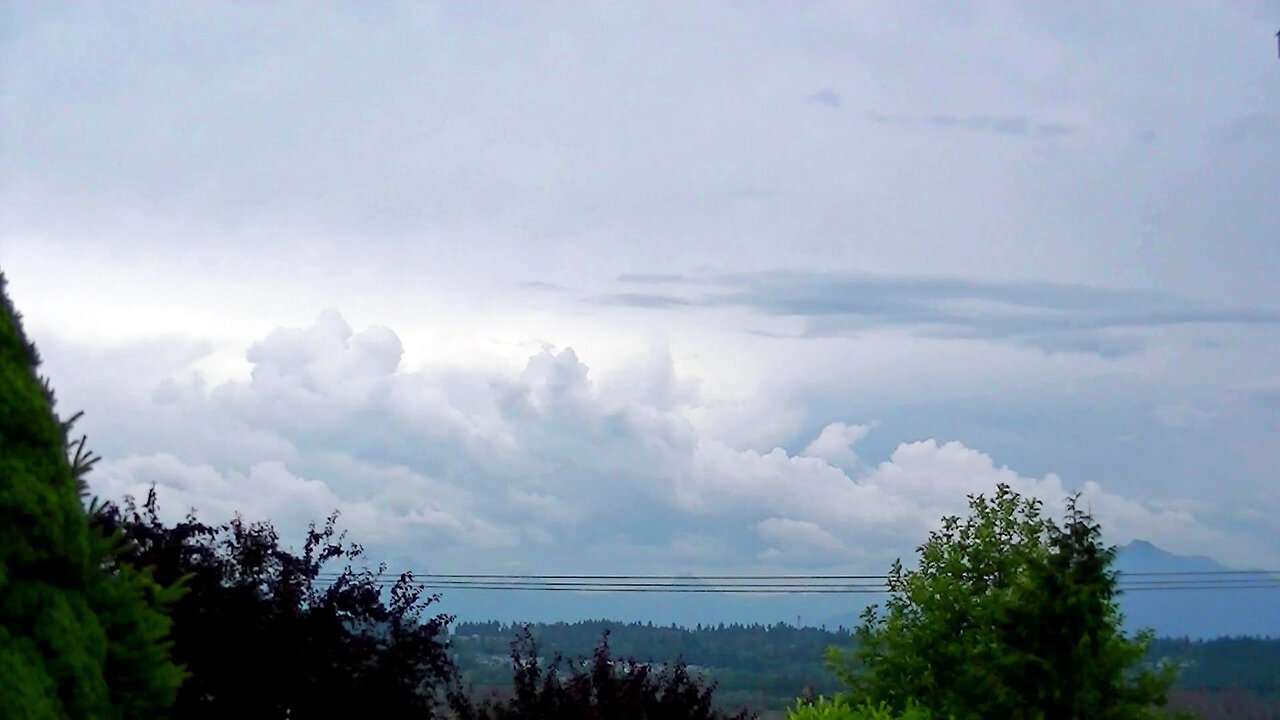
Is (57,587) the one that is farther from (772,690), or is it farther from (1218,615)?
(1218,615)

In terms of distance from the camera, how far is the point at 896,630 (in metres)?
14.3

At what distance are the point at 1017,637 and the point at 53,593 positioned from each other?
346 inches

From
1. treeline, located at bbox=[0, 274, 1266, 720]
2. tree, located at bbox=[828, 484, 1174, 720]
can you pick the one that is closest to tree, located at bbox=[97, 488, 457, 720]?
treeline, located at bbox=[0, 274, 1266, 720]

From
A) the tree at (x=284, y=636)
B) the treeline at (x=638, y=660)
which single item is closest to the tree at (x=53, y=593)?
the treeline at (x=638, y=660)

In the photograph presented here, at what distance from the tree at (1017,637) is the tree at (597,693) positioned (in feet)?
8.58

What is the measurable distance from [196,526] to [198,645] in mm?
1407

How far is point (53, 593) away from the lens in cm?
651

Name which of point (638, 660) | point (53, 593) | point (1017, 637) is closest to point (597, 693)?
point (638, 660)

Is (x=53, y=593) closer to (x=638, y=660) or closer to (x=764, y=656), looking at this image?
(x=638, y=660)

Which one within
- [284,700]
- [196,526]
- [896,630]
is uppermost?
[196,526]

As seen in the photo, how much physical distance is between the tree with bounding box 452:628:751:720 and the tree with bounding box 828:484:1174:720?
2614 mm

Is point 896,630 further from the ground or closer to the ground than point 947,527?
closer to the ground

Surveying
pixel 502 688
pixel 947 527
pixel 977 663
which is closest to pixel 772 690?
pixel 502 688

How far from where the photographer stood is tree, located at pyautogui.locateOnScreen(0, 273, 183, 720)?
6297mm
